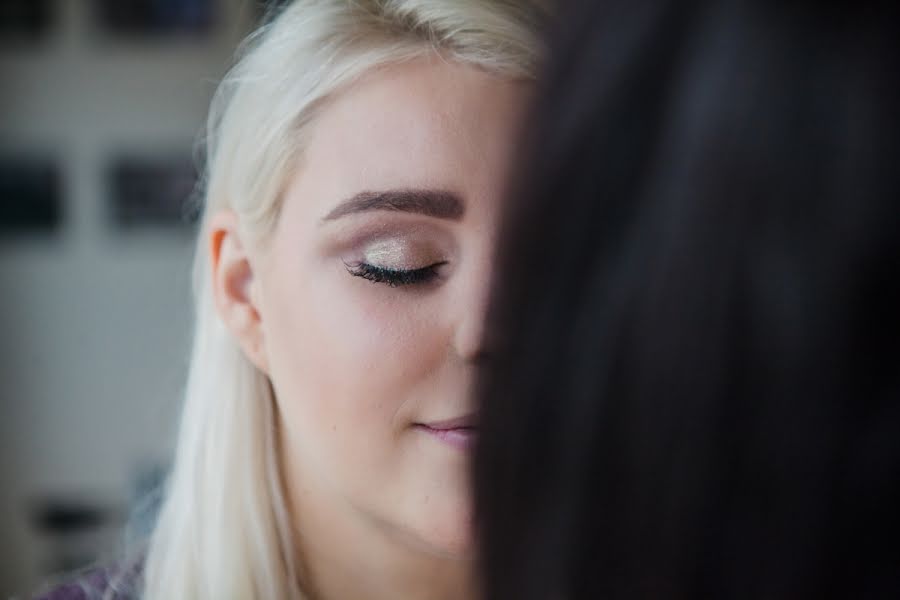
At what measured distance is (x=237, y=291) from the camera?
3.76 feet

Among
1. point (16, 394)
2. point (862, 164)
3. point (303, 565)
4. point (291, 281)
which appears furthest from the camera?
point (16, 394)

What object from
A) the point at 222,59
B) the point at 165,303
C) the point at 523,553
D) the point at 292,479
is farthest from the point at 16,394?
the point at 523,553

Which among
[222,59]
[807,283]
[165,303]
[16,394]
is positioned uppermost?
[222,59]

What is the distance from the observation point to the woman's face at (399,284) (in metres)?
0.97

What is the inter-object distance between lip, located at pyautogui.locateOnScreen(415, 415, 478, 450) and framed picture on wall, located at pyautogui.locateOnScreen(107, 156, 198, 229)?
281cm

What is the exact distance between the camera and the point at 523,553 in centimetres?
40

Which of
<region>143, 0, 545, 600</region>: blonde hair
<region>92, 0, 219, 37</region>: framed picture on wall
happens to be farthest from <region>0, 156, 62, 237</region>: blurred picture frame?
<region>143, 0, 545, 600</region>: blonde hair

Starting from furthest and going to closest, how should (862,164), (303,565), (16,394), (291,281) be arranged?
(16,394)
(303,565)
(291,281)
(862,164)

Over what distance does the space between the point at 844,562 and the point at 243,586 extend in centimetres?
89

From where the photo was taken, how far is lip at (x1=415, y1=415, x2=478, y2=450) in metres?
0.96

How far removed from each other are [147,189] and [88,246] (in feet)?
0.90

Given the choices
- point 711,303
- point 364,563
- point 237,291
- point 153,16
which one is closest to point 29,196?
point 153,16

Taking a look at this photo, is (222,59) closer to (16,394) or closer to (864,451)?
(16,394)

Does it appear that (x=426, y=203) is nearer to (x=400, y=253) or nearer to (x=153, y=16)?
(x=400, y=253)
